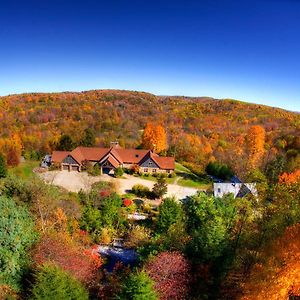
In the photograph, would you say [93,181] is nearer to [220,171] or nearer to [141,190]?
[141,190]

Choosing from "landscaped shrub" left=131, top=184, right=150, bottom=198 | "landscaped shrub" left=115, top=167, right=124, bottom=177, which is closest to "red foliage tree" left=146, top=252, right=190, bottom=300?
"landscaped shrub" left=131, top=184, right=150, bottom=198

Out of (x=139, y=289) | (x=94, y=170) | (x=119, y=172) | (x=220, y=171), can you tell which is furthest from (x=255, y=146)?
(x=139, y=289)

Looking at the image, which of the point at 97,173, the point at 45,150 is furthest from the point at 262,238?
the point at 45,150

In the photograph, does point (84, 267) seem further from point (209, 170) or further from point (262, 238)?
point (209, 170)

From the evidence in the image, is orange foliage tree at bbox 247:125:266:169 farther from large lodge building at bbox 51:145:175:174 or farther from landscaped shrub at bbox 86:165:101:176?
landscaped shrub at bbox 86:165:101:176

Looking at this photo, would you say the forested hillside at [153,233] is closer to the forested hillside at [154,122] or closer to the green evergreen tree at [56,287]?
the green evergreen tree at [56,287]
